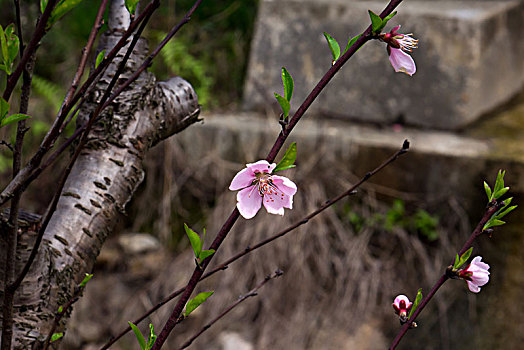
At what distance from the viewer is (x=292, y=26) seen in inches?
115

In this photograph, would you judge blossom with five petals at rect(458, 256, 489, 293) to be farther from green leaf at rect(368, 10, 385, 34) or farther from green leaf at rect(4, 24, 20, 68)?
green leaf at rect(4, 24, 20, 68)

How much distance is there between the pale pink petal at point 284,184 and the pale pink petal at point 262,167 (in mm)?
18

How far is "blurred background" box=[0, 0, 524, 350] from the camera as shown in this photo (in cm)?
249

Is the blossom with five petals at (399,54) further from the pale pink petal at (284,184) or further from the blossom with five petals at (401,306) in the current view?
the blossom with five petals at (401,306)

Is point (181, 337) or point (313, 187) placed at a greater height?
point (313, 187)

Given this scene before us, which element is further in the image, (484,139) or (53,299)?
(484,139)

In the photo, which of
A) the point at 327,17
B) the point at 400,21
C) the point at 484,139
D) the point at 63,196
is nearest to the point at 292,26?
the point at 327,17

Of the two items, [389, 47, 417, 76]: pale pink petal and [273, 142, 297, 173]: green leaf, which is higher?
[389, 47, 417, 76]: pale pink petal

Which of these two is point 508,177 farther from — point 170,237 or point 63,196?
point 63,196

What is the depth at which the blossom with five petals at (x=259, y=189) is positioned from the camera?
2.29 ft

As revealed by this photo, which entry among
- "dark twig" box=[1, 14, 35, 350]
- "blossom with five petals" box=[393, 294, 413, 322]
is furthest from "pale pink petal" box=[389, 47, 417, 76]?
"dark twig" box=[1, 14, 35, 350]

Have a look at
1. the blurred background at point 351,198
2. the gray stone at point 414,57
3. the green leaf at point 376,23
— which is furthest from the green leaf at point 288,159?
the gray stone at point 414,57

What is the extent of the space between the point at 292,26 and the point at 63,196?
6.90 feet

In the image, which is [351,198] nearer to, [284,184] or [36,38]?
[284,184]
